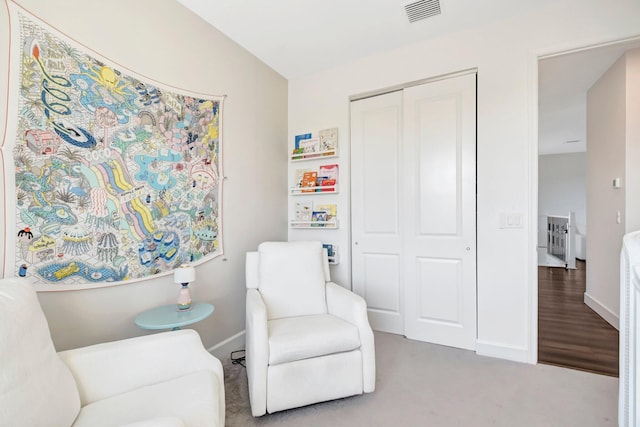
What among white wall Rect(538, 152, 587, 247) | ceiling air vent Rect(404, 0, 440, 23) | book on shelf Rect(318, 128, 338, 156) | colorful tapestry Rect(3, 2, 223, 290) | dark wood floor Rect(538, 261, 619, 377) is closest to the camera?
colorful tapestry Rect(3, 2, 223, 290)

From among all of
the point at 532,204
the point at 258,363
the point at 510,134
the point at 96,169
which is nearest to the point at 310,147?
the point at 510,134

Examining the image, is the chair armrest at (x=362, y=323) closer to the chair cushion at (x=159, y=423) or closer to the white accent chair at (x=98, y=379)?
the white accent chair at (x=98, y=379)

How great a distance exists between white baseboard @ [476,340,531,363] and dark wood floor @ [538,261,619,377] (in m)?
0.16

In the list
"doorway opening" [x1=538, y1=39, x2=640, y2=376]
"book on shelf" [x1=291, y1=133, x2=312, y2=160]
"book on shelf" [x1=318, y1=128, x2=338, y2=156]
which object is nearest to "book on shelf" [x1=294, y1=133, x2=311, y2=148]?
"book on shelf" [x1=291, y1=133, x2=312, y2=160]

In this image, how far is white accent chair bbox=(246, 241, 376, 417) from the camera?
1.57 metres

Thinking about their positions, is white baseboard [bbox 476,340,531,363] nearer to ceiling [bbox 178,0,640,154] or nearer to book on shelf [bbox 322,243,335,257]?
book on shelf [bbox 322,243,335,257]

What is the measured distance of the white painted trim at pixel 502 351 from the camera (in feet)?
7.11

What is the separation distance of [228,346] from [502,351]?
2137 millimetres

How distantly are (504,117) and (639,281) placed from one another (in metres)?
1.56

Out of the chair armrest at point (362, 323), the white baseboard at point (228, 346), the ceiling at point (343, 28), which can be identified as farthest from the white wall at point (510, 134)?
the white baseboard at point (228, 346)

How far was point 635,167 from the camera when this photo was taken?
258cm

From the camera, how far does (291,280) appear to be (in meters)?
2.14

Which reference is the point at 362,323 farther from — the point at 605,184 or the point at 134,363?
the point at 605,184

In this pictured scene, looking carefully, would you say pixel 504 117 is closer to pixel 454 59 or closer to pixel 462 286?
pixel 454 59
